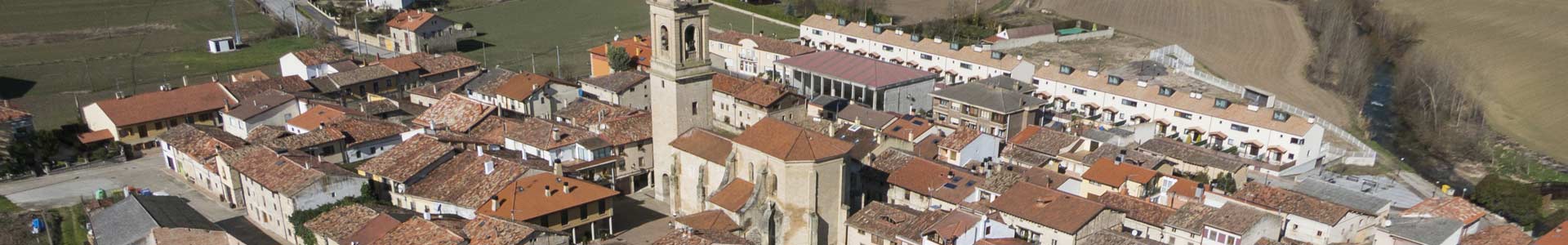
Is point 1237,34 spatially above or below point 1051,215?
below

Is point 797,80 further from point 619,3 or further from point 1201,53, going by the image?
point 619,3

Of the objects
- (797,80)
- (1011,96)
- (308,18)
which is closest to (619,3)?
(308,18)

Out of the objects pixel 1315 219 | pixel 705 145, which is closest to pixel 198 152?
pixel 705 145

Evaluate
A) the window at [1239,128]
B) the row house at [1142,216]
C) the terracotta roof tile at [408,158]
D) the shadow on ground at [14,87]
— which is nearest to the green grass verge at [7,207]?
the terracotta roof tile at [408,158]

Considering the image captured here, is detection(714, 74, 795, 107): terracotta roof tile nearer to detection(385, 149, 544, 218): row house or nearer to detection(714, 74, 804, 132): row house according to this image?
detection(714, 74, 804, 132): row house

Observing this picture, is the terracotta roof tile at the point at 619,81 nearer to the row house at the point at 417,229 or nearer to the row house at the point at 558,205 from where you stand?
the row house at the point at 558,205

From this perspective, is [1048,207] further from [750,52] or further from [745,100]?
[750,52]
